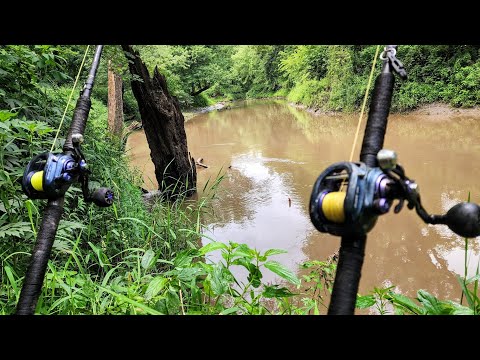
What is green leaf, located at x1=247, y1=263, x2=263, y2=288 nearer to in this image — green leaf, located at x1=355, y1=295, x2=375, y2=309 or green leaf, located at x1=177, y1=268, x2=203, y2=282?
green leaf, located at x1=177, y1=268, x2=203, y2=282

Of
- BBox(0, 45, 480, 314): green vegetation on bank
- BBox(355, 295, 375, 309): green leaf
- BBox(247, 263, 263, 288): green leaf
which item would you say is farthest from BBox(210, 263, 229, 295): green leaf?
BBox(355, 295, 375, 309): green leaf

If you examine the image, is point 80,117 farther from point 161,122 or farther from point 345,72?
point 345,72

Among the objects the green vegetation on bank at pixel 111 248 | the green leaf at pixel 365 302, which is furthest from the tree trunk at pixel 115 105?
the green leaf at pixel 365 302

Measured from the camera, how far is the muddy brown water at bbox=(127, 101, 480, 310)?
445 centimetres

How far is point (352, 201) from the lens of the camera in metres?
0.69

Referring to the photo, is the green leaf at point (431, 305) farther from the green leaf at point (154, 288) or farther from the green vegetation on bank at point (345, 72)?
the green vegetation on bank at point (345, 72)

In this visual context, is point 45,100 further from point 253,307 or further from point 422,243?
point 422,243

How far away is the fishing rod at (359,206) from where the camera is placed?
0.70 m

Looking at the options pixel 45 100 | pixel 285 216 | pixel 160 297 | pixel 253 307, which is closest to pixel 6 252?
pixel 160 297

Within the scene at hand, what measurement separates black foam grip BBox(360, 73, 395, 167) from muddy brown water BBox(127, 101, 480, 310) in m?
3.58

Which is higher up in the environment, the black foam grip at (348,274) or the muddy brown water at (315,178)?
the muddy brown water at (315,178)

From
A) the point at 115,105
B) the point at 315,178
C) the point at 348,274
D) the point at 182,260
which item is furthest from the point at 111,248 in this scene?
the point at 315,178

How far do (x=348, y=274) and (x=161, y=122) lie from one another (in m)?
6.35
